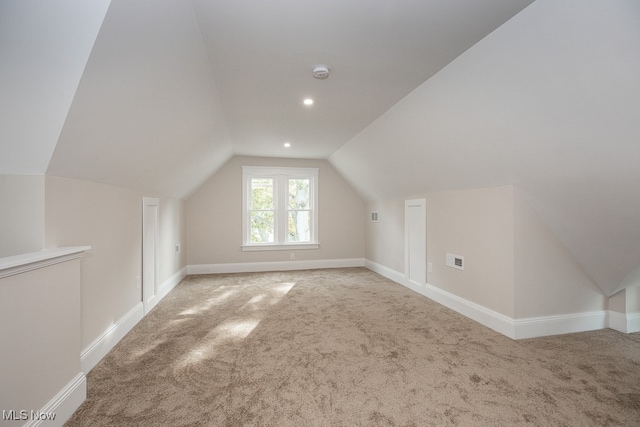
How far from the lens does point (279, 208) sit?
6246 millimetres

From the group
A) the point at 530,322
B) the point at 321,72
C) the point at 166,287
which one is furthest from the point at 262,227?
the point at 530,322

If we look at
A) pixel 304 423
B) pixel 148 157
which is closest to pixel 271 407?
pixel 304 423

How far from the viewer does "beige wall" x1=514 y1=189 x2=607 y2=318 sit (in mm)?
2834

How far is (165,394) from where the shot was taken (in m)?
1.96

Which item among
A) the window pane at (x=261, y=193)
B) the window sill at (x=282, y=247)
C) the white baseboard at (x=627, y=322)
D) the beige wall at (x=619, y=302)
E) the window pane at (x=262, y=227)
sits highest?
the window pane at (x=261, y=193)

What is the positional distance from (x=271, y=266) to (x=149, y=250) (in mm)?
2771

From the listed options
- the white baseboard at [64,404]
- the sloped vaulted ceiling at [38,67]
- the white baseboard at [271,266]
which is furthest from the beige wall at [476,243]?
the white baseboard at [64,404]

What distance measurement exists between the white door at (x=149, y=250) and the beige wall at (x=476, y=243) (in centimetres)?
370

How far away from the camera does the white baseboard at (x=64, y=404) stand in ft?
5.00

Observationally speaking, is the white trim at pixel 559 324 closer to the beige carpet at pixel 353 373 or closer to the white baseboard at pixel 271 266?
the beige carpet at pixel 353 373

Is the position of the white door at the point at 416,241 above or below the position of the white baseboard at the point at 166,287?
above

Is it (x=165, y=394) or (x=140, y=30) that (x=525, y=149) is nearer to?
(x=140, y=30)

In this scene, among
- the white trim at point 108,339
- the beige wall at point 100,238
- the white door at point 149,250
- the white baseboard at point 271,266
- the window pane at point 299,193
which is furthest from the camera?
the window pane at point 299,193

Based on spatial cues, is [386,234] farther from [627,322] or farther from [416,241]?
[627,322]
